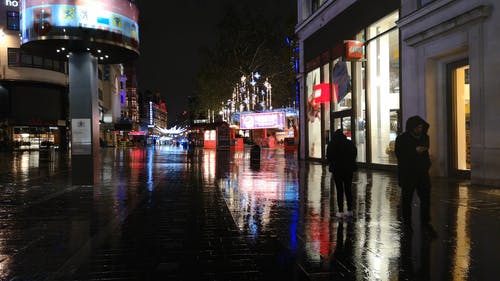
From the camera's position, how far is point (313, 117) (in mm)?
26016

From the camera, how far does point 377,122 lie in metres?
18.7

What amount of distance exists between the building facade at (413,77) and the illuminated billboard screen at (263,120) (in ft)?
50.0

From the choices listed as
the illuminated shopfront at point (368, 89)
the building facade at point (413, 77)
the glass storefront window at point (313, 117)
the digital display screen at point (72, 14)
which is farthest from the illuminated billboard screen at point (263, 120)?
the digital display screen at point (72, 14)

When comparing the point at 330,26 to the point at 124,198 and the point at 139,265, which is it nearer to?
the point at 124,198

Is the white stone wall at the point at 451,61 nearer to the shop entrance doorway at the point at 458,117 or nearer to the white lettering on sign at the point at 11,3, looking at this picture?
the shop entrance doorway at the point at 458,117

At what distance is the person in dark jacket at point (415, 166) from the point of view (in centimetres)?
747

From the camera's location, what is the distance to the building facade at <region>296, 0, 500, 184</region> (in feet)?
40.1

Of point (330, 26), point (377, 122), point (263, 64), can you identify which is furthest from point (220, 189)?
point (263, 64)

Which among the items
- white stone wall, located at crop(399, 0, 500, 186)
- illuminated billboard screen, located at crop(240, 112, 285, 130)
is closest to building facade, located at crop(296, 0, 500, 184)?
white stone wall, located at crop(399, 0, 500, 186)

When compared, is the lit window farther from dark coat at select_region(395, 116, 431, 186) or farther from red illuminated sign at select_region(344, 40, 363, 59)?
dark coat at select_region(395, 116, 431, 186)

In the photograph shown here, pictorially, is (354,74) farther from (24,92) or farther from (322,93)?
(24,92)

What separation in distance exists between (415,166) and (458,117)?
817 cm

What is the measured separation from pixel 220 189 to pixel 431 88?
800 centimetres

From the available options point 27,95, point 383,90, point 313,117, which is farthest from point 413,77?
point 27,95
